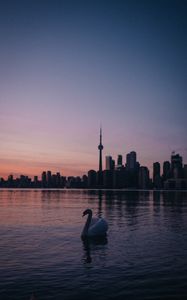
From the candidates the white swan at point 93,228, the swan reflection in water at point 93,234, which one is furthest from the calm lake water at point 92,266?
the white swan at point 93,228

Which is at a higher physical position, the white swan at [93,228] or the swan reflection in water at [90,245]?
the white swan at [93,228]

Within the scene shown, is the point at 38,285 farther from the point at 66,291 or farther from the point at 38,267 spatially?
the point at 38,267

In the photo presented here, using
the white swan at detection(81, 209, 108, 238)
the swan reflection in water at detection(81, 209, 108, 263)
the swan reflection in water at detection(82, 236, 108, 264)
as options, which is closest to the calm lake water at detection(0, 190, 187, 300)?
the swan reflection in water at detection(82, 236, 108, 264)

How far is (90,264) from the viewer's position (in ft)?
64.8

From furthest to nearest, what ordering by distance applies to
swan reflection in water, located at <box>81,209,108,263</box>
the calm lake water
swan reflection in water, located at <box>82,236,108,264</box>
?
swan reflection in water, located at <box>81,209,108,263</box>
swan reflection in water, located at <box>82,236,108,264</box>
the calm lake water

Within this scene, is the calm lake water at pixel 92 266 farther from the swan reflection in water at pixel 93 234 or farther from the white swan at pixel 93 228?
the white swan at pixel 93 228

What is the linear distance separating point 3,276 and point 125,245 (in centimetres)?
1087

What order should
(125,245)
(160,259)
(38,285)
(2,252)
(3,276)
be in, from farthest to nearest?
(125,245) → (2,252) → (160,259) → (3,276) → (38,285)

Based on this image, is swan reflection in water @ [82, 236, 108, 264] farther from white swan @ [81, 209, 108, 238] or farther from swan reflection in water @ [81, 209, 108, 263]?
white swan @ [81, 209, 108, 238]

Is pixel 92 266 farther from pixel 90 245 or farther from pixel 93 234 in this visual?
pixel 93 234

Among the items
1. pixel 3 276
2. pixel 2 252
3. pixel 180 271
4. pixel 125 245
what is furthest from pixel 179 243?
pixel 3 276

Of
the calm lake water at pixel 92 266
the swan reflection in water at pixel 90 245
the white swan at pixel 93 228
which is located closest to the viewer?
the calm lake water at pixel 92 266

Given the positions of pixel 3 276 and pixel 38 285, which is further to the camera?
pixel 3 276

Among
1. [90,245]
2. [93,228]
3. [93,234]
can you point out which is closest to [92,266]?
[90,245]
